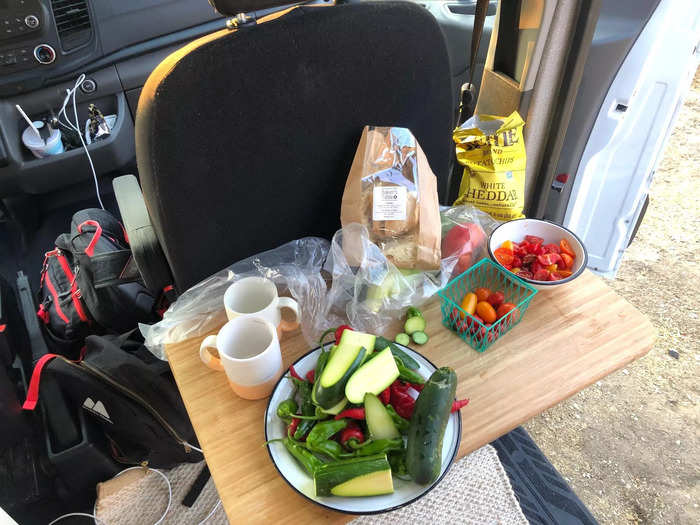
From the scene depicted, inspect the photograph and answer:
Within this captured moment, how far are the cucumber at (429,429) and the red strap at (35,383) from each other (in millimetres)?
960

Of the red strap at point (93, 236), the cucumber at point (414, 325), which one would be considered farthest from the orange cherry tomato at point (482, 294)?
the red strap at point (93, 236)

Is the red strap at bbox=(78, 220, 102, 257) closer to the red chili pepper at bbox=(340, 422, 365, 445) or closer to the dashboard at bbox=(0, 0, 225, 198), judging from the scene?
the dashboard at bbox=(0, 0, 225, 198)

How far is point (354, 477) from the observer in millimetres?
648

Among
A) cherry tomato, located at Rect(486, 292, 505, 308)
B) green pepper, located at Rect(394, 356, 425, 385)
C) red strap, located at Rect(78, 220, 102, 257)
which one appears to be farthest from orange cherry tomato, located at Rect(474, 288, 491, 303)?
red strap, located at Rect(78, 220, 102, 257)

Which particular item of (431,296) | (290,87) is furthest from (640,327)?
(290,87)

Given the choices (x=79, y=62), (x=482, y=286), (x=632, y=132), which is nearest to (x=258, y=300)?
(x=482, y=286)

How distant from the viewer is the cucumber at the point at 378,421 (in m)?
0.70

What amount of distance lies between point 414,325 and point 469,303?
4.2 inches

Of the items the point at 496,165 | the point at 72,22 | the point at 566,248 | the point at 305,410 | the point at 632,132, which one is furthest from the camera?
the point at 72,22

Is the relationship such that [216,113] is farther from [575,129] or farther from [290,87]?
[575,129]

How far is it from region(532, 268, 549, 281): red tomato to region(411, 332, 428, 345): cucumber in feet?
0.80

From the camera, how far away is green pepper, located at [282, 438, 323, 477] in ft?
2.23

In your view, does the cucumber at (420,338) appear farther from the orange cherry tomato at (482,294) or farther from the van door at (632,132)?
the van door at (632,132)

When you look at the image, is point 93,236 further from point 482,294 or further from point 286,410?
point 482,294
